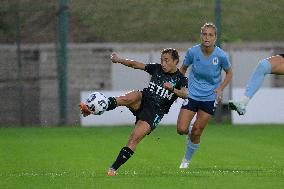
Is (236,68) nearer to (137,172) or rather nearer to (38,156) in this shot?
(38,156)

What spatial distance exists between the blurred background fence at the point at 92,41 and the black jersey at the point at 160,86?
45.2ft

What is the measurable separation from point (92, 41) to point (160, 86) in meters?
19.3

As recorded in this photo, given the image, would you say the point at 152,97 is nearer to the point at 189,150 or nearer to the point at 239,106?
the point at 189,150

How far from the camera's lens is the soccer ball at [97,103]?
44.0ft

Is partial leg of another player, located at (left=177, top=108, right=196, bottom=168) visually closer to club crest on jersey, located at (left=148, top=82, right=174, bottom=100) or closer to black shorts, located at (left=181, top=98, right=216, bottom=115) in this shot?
black shorts, located at (left=181, top=98, right=216, bottom=115)

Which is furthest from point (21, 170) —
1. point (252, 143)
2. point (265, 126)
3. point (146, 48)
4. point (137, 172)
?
point (146, 48)

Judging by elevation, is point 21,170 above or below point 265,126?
above

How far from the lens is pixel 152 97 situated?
14422 millimetres

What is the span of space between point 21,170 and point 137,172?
1979 mm

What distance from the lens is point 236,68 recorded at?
2997 centimetres

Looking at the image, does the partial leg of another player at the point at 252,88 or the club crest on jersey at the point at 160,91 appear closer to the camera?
the partial leg of another player at the point at 252,88

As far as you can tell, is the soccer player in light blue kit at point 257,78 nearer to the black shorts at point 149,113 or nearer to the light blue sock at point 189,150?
the black shorts at point 149,113

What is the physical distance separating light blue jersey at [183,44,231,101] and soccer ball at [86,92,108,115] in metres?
2.61

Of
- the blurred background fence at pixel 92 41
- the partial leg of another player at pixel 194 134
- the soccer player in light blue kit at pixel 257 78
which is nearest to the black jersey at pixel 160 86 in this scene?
the partial leg of another player at pixel 194 134
